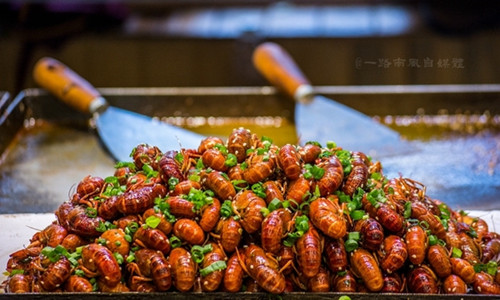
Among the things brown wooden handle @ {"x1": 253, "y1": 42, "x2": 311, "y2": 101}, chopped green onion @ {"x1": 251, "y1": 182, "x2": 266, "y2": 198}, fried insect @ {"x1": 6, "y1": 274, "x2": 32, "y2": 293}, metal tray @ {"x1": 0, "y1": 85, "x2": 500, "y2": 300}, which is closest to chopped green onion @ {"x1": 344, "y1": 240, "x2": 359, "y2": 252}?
chopped green onion @ {"x1": 251, "y1": 182, "x2": 266, "y2": 198}

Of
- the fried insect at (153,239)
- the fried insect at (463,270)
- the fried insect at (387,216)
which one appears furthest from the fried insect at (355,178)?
the fried insect at (153,239)

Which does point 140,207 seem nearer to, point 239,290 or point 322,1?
point 239,290

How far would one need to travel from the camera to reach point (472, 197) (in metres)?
3.73

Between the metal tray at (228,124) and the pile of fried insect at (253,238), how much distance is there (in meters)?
1.23

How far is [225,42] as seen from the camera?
19.3 feet

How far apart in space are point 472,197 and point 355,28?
249cm

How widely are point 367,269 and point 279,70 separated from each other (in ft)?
7.92

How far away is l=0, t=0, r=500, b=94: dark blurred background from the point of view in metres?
5.73

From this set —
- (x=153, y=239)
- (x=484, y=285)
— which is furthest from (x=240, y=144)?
(x=484, y=285)

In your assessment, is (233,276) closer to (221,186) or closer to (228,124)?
(221,186)

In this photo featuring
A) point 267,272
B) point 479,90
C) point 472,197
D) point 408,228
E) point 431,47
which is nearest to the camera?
point 267,272

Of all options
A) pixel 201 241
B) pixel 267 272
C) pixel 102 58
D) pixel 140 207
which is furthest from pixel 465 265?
pixel 102 58

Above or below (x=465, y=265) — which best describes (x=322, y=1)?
above

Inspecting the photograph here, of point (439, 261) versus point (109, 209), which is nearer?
point (439, 261)
